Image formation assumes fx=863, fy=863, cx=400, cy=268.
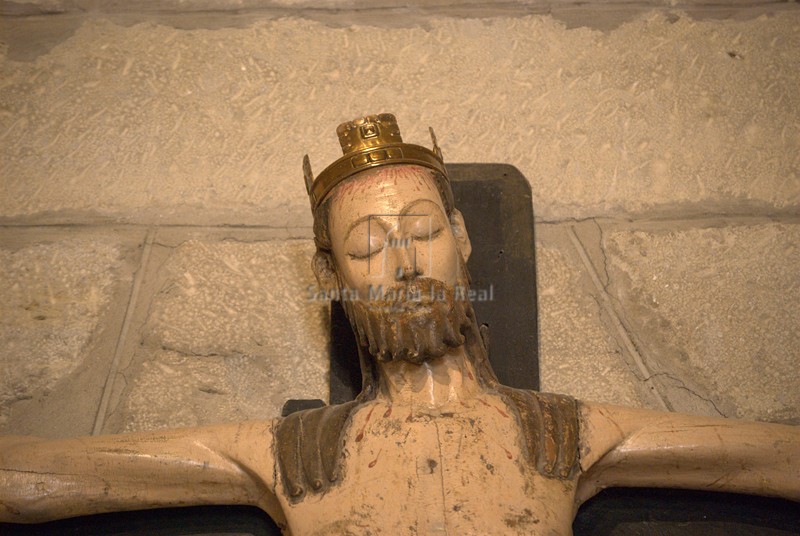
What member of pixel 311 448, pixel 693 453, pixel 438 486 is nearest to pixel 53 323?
pixel 311 448

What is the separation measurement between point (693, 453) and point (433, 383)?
1.41 ft

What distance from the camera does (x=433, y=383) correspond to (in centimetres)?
145

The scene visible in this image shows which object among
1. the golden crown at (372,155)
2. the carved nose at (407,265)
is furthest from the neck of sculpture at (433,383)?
the golden crown at (372,155)

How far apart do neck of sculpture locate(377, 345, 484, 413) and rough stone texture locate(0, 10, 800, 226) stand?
1.90 feet

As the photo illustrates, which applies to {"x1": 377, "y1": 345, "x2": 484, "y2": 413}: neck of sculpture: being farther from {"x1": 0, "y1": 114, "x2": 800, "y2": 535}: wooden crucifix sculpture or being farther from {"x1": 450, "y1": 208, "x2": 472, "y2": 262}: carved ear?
{"x1": 450, "y1": 208, "x2": 472, "y2": 262}: carved ear

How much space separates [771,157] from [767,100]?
0.16 meters

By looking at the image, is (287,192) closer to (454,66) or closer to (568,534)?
(454,66)

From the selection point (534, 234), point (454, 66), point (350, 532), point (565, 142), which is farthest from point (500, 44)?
point (350, 532)

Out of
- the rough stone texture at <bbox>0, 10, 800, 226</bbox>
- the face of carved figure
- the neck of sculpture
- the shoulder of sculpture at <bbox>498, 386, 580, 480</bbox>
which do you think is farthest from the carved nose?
the rough stone texture at <bbox>0, 10, 800, 226</bbox>

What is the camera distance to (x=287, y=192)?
1971mm

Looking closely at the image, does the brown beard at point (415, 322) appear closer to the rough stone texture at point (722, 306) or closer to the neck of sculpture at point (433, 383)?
the neck of sculpture at point (433, 383)

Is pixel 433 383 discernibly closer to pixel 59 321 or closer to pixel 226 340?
pixel 226 340

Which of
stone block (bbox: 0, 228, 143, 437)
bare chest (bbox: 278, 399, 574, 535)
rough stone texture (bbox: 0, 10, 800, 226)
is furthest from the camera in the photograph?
rough stone texture (bbox: 0, 10, 800, 226)

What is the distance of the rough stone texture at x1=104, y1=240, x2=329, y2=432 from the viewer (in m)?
1.72
